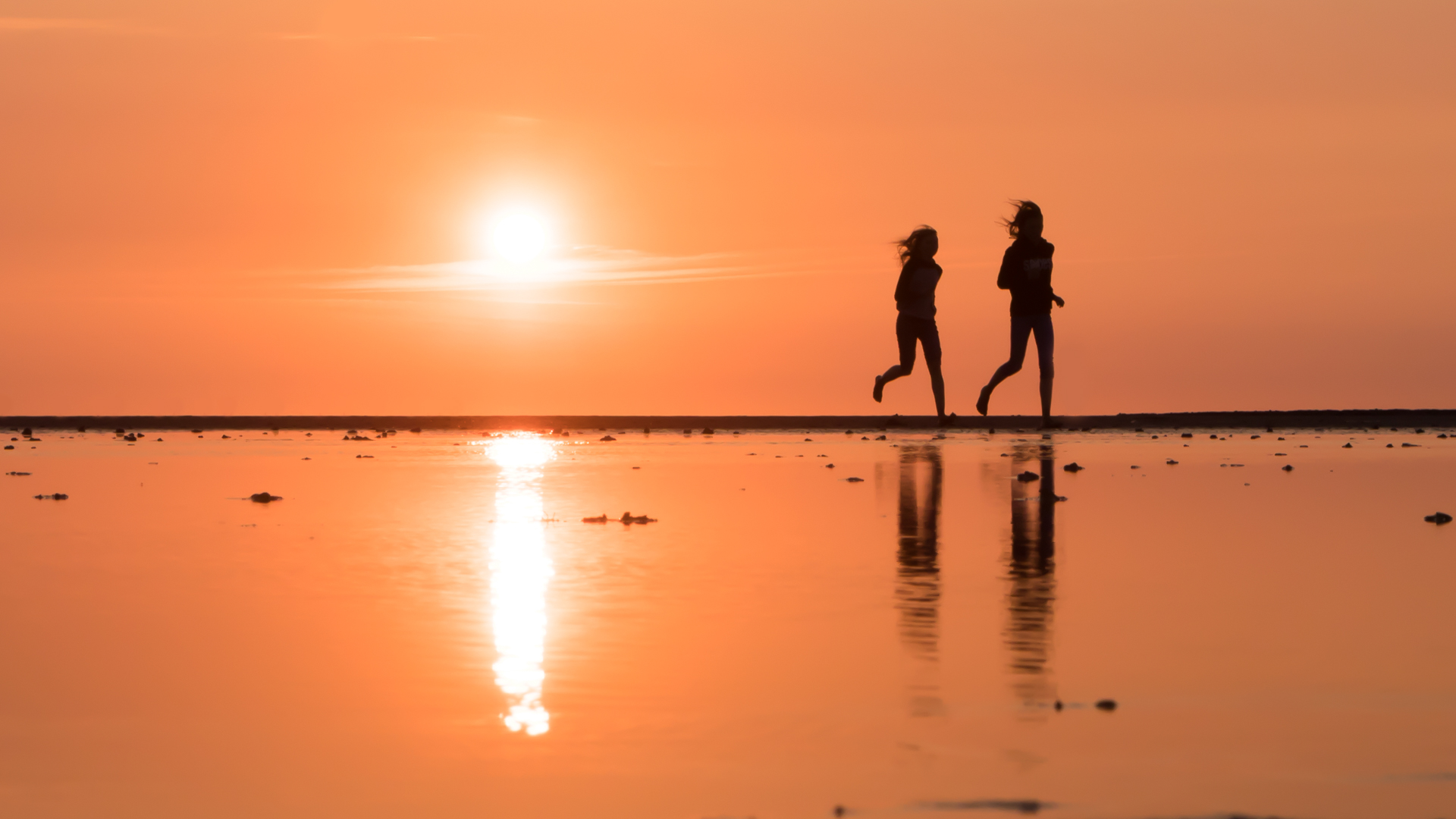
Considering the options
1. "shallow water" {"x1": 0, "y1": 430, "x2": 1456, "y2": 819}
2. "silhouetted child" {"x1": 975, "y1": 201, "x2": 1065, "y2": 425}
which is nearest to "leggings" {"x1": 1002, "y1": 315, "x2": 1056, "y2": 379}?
"silhouetted child" {"x1": 975, "y1": 201, "x2": 1065, "y2": 425}

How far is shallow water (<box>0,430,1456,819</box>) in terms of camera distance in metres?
5.54

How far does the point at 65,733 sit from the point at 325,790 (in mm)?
1498

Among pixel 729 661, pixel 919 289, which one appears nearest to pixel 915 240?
pixel 919 289

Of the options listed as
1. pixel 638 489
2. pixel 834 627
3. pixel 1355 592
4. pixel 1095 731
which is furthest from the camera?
pixel 638 489

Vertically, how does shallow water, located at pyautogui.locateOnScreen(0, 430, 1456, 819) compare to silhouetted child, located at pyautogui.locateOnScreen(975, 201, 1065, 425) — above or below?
below

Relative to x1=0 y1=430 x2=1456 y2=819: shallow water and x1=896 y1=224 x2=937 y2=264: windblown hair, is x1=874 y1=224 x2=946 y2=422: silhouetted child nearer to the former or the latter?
x1=896 y1=224 x2=937 y2=264: windblown hair

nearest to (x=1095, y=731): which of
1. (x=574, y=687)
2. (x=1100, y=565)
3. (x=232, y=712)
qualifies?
(x=574, y=687)

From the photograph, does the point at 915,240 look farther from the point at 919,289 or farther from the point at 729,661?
the point at 729,661

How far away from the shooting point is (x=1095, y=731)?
6.21 metres

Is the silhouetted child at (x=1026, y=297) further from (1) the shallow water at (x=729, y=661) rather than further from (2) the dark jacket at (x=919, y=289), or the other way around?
(1) the shallow water at (x=729, y=661)

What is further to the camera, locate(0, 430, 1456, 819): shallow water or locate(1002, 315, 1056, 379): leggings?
locate(1002, 315, 1056, 379): leggings

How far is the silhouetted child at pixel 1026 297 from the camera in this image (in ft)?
96.9

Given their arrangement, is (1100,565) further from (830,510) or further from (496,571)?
(830,510)

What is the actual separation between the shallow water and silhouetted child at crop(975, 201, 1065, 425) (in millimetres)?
12156
